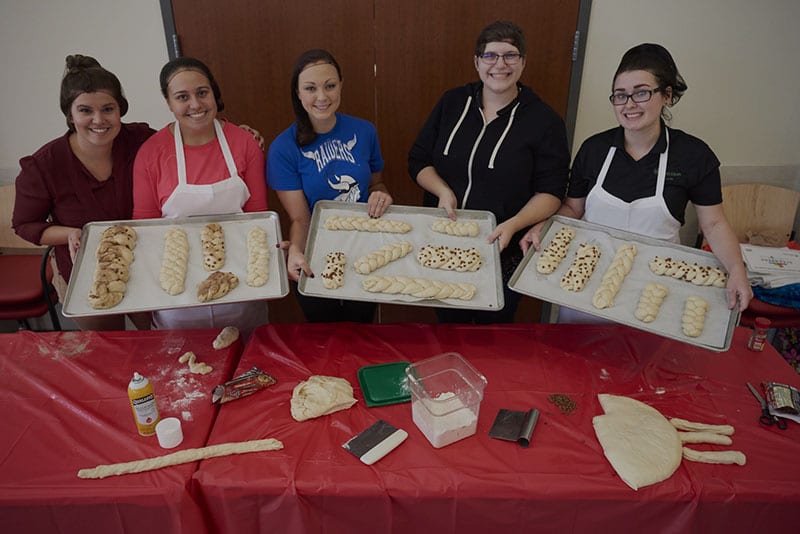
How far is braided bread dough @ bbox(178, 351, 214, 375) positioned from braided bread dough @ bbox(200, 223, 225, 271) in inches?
16.5

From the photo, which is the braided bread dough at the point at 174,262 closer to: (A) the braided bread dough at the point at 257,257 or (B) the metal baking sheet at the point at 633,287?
(A) the braided bread dough at the point at 257,257

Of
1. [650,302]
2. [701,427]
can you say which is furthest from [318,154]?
[701,427]

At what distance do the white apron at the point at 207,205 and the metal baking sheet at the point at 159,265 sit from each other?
6 cm

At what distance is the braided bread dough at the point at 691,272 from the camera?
7.95 ft

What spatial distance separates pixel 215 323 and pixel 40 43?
2.85 m

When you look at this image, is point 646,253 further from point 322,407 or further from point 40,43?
point 40,43

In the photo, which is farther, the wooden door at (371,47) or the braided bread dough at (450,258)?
the wooden door at (371,47)

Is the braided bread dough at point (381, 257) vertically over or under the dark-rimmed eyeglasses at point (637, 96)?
under

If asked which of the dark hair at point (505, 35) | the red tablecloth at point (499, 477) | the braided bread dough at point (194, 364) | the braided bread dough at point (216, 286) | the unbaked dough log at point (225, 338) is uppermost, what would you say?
the dark hair at point (505, 35)

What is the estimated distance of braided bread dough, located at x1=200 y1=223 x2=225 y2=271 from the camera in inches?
98.9

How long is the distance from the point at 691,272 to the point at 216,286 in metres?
2.20

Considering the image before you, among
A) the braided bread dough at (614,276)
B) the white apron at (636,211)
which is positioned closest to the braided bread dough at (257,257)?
the braided bread dough at (614,276)

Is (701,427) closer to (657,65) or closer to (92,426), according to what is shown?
(657,65)

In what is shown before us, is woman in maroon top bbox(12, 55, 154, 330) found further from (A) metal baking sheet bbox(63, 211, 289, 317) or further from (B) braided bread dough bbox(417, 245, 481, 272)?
(B) braided bread dough bbox(417, 245, 481, 272)
